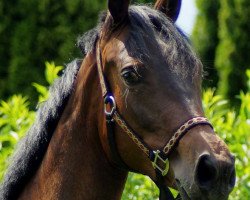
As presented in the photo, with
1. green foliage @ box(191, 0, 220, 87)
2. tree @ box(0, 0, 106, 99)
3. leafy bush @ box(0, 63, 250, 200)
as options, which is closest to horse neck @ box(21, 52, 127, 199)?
leafy bush @ box(0, 63, 250, 200)

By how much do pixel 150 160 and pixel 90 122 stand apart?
37 centimetres

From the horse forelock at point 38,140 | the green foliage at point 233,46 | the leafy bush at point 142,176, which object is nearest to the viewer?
the horse forelock at point 38,140

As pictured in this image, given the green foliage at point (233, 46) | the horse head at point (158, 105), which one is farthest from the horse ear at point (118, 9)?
the green foliage at point (233, 46)

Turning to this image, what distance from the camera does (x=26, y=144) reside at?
3.30 meters

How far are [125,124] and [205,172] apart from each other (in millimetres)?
435

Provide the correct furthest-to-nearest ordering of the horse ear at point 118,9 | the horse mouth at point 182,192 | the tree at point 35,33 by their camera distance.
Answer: the tree at point 35,33
the horse ear at point 118,9
the horse mouth at point 182,192

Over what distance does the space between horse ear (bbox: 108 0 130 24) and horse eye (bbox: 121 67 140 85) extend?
282 mm

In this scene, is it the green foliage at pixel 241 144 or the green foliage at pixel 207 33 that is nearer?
the green foliage at pixel 241 144

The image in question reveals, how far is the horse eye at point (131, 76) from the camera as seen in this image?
118 inches

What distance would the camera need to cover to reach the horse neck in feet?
10.4

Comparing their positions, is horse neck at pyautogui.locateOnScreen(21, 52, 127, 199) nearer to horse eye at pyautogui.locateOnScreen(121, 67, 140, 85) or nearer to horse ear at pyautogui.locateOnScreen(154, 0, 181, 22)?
horse eye at pyautogui.locateOnScreen(121, 67, 140, 85)

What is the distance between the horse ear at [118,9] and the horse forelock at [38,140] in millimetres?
320

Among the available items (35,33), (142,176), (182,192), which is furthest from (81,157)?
(35,33)

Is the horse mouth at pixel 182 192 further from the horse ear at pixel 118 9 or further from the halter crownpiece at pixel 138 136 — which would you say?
the horse ear at pixel 118 9
